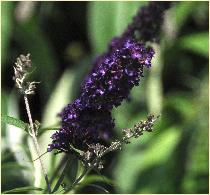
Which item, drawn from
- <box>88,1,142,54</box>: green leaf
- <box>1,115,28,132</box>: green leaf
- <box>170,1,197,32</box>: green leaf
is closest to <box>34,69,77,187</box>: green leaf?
<box>88,1,142,54</box>: green leaf

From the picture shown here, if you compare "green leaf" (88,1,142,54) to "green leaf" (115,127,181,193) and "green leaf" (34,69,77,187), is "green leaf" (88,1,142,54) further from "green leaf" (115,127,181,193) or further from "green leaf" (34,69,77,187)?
"green leaf" (115,127,181,193)

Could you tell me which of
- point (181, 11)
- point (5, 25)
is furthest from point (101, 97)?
point (181, 11)

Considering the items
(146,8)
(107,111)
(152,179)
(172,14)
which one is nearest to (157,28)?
(146,8)

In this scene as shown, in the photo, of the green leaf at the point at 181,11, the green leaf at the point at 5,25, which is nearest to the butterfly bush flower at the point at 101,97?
the green leaf at the point at 5,25

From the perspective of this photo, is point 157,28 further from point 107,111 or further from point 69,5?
point 69,5

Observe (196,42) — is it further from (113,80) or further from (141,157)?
(113,80)
